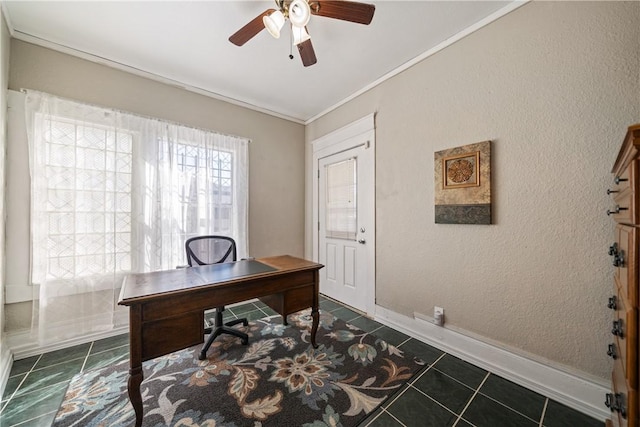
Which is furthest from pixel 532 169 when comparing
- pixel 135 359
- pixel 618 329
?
pixel 135 359

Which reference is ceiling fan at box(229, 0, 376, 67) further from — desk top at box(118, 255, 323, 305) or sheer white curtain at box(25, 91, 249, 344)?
sheer white curtain at box(25, 91, 249, 344)

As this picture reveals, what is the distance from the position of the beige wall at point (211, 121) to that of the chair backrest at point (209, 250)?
0.88m

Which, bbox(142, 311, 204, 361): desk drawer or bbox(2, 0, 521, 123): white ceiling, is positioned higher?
bbox(2, 0, 521, 123): white ceiling

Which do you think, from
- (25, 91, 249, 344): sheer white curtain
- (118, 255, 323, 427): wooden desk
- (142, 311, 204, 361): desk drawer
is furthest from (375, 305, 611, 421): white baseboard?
(25, 91, 249, 344): sheer white curtain

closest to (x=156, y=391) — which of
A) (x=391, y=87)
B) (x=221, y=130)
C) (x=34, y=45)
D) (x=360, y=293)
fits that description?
(x=360, y=293)

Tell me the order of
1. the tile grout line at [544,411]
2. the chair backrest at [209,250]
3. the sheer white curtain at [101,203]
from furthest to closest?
the chair backrest at [209,250] → the sheer white curtain at [101,203] → the tile grout line at [544,411]

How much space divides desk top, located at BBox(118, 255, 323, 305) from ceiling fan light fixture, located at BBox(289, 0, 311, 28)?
1718 millimetres

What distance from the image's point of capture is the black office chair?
7.00 ft

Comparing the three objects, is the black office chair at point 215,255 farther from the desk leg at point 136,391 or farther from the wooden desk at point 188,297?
the desk leg at point 136,391

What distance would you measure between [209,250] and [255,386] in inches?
51.2

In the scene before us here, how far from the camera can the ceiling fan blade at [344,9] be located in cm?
141

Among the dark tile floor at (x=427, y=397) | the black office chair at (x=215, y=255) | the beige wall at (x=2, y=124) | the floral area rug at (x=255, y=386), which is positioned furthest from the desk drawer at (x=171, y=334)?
the beige wall at (x=2, y=124)

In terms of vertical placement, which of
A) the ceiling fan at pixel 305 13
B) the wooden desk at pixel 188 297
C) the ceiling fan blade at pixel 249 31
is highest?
the ceiling fan blade at pixel 249 31

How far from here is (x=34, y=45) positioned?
207cm
